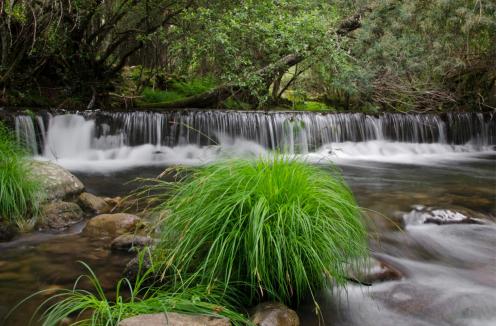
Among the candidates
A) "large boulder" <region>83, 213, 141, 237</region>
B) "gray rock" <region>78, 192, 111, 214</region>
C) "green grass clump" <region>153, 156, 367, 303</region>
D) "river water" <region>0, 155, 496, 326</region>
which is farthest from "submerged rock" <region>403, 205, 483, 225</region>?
"gray rock" <region>78, 192, 111, 214</region>

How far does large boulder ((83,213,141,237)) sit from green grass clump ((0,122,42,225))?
2.17ft

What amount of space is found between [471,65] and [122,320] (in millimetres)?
14738

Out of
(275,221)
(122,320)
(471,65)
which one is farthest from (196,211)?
(471,65)

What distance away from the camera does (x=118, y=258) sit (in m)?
3.71

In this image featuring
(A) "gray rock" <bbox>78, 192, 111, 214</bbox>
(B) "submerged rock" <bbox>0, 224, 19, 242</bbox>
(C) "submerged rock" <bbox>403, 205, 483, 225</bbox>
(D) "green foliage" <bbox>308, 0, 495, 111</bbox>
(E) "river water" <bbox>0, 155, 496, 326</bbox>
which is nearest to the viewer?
(E) "river water" <bbox>0, 155, 496, 326</bbox>

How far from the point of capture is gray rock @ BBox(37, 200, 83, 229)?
459 centimetres

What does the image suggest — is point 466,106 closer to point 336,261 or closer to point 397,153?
point 397,153

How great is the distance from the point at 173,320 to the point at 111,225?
243cm

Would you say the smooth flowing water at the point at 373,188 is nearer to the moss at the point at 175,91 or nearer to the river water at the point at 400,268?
the river water at the point at 400,268

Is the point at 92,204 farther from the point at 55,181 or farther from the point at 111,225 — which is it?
the point at 111,225

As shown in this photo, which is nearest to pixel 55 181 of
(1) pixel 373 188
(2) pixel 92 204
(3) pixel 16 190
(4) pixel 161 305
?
(2) pixel 92 204

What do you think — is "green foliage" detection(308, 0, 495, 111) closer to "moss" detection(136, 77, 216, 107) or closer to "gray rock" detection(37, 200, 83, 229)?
"moss" detection(136, 77, 216, 107)

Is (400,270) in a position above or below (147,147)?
below

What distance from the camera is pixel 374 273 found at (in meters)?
3.30
